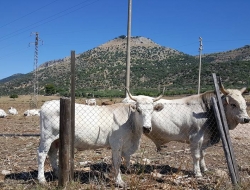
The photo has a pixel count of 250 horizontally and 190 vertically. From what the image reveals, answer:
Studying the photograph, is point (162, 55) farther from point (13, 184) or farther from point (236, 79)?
point (13, 184)

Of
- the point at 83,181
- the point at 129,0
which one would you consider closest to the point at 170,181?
the point at 83,181

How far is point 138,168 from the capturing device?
17.3 feet

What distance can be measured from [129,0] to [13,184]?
10.9m

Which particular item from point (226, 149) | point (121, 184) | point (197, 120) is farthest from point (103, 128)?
point (226, 149)

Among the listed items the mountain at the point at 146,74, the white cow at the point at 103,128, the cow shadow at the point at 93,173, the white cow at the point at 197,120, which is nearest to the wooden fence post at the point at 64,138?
the cow shadow at the point at 93,173

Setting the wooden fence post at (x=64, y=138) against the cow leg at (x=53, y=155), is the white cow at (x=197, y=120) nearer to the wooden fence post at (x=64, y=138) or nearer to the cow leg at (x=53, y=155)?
the cow leg at (x=53, y=155)

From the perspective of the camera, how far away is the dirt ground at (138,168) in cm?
570

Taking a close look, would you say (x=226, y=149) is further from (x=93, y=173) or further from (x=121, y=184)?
(x=93, y=173)

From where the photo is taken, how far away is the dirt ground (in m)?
5.70

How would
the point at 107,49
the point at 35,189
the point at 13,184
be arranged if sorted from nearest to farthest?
1. the point at 35,189
2. the point at 13,184
3. the point at 107,49

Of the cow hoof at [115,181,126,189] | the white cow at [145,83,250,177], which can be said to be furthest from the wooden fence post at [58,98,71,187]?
the white cow at [145,83,250,177]

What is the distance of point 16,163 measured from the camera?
7.57 m

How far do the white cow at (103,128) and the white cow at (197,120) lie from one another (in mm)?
1042

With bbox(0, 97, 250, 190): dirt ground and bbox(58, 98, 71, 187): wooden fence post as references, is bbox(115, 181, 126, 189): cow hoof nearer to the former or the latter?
bbox(0, 97, 250, 190): dirt ground
